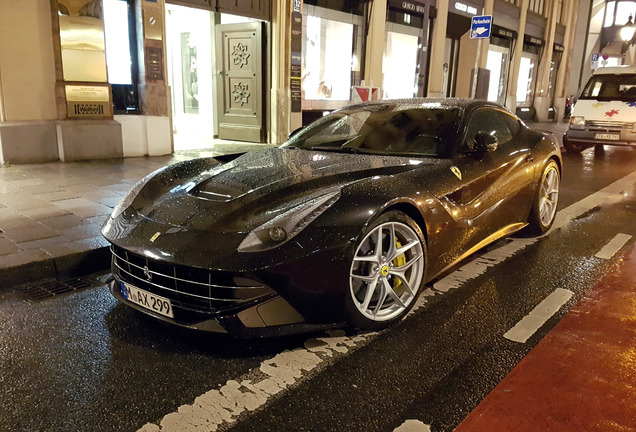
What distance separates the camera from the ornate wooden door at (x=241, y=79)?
11141 millimetres

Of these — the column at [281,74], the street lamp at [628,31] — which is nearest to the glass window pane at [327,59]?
the column at [281,74]

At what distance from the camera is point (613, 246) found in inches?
200

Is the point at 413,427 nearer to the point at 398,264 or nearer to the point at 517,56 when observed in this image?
the point at 398,264

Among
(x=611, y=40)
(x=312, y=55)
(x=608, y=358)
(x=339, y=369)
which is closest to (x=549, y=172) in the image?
(x=608, y=358)

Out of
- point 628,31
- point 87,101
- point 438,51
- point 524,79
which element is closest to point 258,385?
point 87,101

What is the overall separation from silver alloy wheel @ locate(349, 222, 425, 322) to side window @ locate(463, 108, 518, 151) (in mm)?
1161

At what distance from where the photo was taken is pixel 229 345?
297cm

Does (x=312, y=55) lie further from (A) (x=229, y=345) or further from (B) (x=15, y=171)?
(A) (x=229, y=345)

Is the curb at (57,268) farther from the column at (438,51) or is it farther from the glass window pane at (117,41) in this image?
the column at (438,51)

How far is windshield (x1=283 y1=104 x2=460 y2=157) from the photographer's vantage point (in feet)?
13.1

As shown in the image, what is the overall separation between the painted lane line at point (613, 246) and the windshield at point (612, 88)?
7.55 metres

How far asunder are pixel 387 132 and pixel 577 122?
31.2ft

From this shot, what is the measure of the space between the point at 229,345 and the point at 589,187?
24.5ft

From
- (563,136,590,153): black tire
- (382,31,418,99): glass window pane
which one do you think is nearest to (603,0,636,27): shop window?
(382,31,418,99): glass window pane
